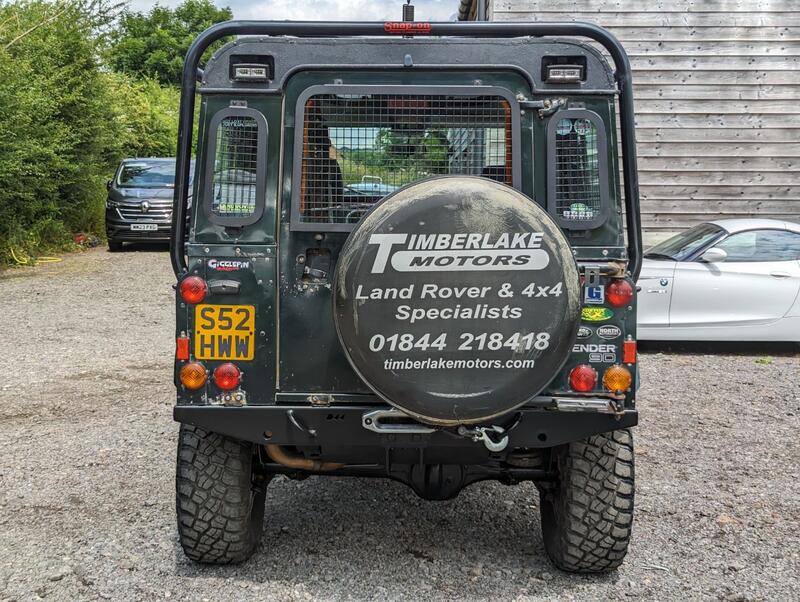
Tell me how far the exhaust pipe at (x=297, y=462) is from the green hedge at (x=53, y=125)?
11.9 metres

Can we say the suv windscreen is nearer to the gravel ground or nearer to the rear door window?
the gravel ground

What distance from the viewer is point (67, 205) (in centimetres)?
1939

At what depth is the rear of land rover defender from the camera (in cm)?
392

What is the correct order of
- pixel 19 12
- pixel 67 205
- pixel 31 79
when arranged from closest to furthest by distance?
pixel 31 79, pixel 19 12, pixel 67 205

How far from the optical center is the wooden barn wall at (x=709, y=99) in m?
14.2

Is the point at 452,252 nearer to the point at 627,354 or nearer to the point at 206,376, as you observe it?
the point at 627,354

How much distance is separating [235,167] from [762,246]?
7.34m

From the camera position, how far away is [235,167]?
4.05m

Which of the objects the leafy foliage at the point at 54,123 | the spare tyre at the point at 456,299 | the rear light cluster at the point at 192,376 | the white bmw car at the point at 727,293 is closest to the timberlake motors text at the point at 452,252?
the spare tyre at the point at 456,299

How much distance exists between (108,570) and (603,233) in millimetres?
2729

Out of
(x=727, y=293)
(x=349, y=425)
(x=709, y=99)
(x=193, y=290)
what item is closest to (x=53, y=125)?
(x=709, y=99)

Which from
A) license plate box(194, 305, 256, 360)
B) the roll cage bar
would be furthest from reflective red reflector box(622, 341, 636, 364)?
license plate box(194, 305, 256, 360)

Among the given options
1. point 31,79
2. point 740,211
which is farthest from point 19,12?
point 740,211

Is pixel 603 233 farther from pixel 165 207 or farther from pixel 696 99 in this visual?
pixel 165 207
